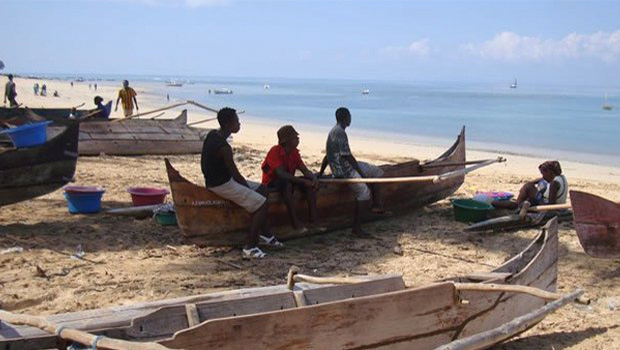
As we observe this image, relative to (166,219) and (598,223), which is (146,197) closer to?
(166,219)

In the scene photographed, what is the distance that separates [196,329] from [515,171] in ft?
42.3

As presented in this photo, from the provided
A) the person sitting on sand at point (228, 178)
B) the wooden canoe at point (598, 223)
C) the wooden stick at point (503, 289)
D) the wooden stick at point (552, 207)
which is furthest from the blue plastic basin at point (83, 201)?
the wooden canoe at point (598, 223)

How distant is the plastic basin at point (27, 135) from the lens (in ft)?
25.3

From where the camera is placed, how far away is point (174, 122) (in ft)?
47.7

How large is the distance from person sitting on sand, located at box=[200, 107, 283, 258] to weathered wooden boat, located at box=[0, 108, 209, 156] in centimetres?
742

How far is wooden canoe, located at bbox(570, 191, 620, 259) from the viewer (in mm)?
6027

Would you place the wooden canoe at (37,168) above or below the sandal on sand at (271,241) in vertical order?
above

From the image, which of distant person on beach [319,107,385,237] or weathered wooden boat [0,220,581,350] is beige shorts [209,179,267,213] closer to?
distant person on beach [319,107,385,237]

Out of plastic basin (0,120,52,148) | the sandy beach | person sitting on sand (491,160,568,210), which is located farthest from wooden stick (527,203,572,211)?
plastic basin (0,120,52,148)

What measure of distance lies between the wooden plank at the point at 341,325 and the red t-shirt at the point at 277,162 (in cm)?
316

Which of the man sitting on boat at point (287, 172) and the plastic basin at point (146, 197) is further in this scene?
the plastic basin at point (146, 197)

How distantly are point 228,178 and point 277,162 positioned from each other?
0.74 metres

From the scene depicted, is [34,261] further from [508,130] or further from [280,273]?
[508,130]

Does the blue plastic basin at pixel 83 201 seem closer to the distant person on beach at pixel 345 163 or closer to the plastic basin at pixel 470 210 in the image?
the distant person on beach at pixel 345 163
